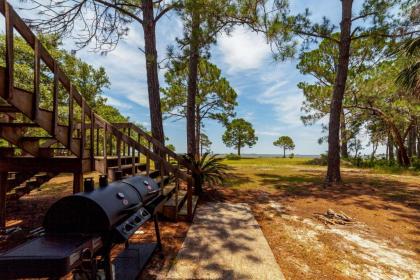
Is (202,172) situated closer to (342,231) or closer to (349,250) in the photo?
(342,231)

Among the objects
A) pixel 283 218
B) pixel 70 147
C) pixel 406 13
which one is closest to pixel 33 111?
pixel 70 147

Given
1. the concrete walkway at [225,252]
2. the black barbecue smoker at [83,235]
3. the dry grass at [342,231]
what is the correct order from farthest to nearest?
the dry grass at [342,231], the concrete walkway at [225,252], the black barbecue smoker at [83,235]

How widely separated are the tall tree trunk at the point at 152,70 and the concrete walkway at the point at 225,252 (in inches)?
142

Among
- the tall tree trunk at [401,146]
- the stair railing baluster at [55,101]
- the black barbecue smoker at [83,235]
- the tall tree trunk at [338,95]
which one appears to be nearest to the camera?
the black barbecue smoker at [83,235]

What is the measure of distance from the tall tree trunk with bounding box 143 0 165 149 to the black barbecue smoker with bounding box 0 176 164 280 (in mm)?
4878

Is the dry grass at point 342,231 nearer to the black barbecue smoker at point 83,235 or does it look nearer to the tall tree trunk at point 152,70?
the black barbecue smoker at point 83,235

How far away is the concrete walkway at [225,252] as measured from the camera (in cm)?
259

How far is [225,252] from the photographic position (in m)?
3.12

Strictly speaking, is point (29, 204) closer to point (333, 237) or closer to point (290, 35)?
point (333, 237)

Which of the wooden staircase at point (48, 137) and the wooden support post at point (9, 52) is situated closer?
the wooden support post at point (9, 52)

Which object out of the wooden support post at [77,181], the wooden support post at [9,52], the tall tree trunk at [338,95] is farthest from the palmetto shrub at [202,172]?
the tall tree trunk at [338,95]

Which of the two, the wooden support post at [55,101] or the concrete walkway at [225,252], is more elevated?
the wooden support post at [55,101]

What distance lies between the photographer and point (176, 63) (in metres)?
7.64

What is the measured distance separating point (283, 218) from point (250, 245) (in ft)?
5.39
